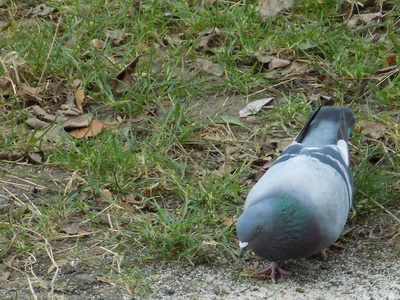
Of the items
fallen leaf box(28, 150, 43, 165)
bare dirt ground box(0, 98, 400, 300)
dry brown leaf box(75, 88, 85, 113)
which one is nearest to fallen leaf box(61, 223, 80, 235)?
bare dirt ground box(0, 98, 400, 300)

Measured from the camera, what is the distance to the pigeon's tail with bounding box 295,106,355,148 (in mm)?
4148

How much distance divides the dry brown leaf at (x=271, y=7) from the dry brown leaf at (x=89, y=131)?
1723 mm

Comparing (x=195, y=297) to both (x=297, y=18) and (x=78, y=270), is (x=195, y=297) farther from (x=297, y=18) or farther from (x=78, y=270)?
(x=297, y=18)

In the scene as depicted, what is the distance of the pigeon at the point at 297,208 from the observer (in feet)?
11.5

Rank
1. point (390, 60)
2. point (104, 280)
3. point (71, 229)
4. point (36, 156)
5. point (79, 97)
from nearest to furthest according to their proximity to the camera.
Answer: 1. point (104, 280)
2. point (71, 229)
3. point (36, 156)
4. point (79, 97)
5. point (390, 60)

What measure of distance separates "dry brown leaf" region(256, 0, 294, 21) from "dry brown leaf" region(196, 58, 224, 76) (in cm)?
66

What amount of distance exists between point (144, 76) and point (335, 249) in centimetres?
196

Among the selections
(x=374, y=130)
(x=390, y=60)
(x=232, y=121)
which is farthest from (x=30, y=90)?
(x=390, y=60)

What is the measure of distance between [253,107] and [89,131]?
1176mm

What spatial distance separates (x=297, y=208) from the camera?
352 cm

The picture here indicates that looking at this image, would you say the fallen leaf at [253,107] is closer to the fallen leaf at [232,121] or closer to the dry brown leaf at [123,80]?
the fallen leaf at [232,121]

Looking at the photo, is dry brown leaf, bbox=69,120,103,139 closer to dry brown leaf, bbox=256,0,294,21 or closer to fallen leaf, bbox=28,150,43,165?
fallen leaf, bbox=28,150,43,165

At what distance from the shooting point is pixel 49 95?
16.7 feet

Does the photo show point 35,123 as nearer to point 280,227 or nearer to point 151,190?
point 151,190
